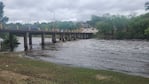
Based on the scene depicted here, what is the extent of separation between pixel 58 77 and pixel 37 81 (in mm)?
2447

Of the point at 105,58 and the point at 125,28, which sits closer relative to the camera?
the point at 105,58

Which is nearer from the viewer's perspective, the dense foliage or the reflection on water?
the reflection on water

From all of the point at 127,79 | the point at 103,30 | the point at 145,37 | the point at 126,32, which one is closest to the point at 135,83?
the point at 127,79

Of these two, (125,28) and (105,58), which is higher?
(125,28)

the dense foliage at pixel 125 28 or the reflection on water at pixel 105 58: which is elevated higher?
the dense foliage at pixel 125 28

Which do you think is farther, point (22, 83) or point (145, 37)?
point (145, 37)

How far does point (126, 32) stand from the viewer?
12331cm

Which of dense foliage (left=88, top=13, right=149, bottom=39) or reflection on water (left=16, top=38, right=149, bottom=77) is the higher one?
dense foliage (left=88, top=13, right=149, bottom=39)

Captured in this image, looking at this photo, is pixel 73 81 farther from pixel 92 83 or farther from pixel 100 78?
pixel 100 78

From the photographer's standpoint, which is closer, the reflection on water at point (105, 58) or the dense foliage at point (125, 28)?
the reflection on water at point (105, 58)

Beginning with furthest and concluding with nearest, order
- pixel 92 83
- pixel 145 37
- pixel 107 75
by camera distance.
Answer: pixel 145 37
pixel 107 75
pixel 92 83

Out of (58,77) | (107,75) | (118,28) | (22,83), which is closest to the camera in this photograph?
(22,83)

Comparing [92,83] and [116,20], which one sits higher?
[116,20]

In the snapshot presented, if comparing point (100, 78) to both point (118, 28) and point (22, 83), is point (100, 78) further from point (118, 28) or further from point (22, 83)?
point (118, 28)
